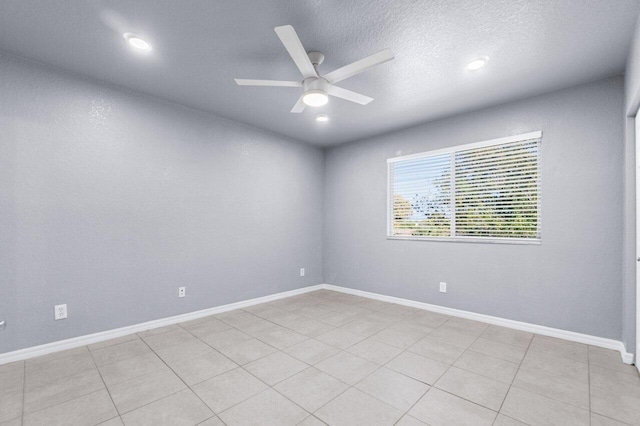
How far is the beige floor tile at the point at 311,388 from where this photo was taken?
1.89 metres

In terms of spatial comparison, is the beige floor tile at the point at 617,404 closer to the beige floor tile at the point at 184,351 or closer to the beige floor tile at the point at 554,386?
the beige floor tile at the point at 554,386

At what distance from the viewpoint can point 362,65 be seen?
2055 mm

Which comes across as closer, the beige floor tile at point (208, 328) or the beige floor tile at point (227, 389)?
the beige floor tile at point (227, 389)

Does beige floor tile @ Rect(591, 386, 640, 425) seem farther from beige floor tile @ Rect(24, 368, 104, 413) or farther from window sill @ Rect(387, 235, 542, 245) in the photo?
beige floor tile @ Rect(24, 368, 104, 413)

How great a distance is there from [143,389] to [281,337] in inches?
50.0

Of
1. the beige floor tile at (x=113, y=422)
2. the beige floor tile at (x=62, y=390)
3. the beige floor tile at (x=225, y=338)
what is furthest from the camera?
the beige floor tile at (x=225, y=338)

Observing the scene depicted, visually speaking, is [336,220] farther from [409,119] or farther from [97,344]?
[97,344]

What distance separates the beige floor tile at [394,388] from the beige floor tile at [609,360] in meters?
1.61

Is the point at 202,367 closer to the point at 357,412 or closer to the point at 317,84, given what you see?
the point at 357,412

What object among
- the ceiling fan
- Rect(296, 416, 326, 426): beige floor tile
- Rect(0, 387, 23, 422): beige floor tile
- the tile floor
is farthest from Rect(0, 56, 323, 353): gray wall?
Rect(296, 416, 326, 426): beige floor tile

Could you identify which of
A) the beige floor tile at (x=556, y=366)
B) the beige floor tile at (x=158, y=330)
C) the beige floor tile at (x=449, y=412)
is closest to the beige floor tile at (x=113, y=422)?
the beige floor tile at (x=158, y=330)

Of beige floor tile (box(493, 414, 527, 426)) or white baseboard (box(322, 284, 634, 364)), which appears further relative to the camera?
white baseboard (box(322, 284, 634, 364))

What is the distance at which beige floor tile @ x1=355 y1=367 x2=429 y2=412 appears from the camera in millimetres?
1894

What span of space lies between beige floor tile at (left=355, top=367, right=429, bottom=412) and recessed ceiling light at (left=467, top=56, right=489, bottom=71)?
8.71ft
